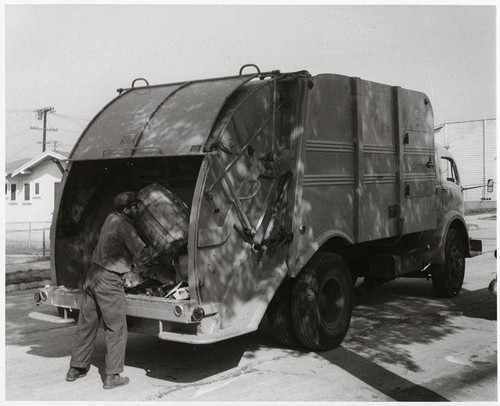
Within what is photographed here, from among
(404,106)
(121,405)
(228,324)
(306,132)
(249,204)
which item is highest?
(404,106)

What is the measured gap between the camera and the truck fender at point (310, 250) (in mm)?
6637

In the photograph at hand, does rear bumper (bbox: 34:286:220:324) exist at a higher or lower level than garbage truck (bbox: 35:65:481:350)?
lower

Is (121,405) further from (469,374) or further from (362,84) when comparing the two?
(362,84)

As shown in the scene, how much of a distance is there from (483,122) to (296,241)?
3373cm

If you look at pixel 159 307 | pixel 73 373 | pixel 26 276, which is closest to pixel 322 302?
pixel 159 307

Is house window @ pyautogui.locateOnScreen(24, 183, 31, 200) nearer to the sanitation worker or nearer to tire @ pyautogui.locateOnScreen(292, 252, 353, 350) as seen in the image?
tire @ pyautogui.locateOnScreen(292, 252, 353, 350)

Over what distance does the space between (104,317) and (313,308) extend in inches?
86.7

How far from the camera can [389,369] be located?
6480mm

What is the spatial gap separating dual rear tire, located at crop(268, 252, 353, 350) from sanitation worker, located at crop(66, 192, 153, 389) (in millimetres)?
1568

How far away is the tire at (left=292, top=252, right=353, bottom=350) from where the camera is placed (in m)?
6.96

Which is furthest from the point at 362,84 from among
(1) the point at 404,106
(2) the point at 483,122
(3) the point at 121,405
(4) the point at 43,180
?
(2) the point at 483,122

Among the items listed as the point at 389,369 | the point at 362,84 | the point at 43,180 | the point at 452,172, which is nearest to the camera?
the point at 389,369

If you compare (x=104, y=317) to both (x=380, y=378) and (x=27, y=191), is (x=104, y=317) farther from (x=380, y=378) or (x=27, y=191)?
(x=27, y=191)

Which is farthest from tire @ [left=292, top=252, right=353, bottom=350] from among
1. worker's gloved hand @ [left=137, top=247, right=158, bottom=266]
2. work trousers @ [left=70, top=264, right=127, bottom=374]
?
work trousers @ [left=70, top=264, right=127, bottom=374]
